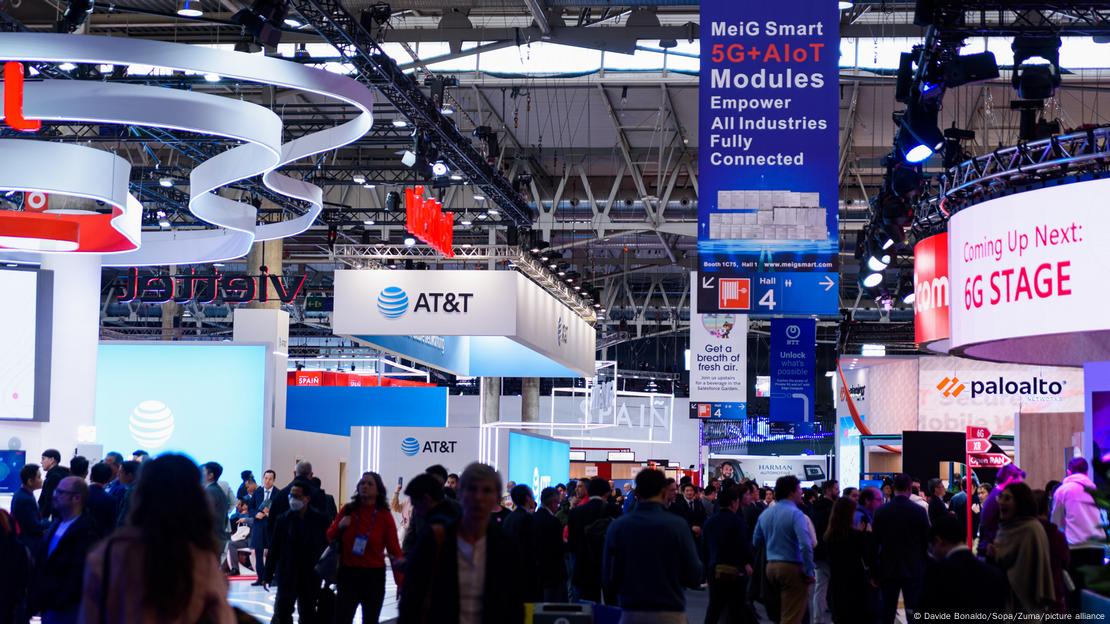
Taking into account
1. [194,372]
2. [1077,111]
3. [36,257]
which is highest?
[1077,111]

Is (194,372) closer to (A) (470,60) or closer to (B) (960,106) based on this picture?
(A) (470,60)

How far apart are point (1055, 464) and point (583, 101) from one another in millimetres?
8421

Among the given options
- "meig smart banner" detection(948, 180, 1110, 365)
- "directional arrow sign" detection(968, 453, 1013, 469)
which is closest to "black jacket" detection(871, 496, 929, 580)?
"meig smart banner" detection(948, 180, 1110, 365)

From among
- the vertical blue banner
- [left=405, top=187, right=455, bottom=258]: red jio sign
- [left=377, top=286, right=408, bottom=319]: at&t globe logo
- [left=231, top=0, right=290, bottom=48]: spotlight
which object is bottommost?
the vertical blue banner

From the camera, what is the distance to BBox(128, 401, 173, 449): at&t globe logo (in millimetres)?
20094

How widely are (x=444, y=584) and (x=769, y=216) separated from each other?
5.28 meters

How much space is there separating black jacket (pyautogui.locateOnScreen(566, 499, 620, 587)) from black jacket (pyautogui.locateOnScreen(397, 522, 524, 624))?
176 inches

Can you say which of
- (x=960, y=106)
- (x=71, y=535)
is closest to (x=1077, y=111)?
(x=960, y=106)

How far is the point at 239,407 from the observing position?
20.1 meters

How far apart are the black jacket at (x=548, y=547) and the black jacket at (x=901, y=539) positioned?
2.27 metres

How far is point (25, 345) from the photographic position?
53.2 feet

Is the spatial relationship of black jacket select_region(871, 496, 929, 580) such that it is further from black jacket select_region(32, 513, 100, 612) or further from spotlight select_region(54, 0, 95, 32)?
spotlight select_region(54, 0, 95, 32)

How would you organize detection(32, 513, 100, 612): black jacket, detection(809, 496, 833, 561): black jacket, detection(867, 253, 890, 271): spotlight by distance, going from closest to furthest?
detection(32, 513, 100, 612): black jacket, detection(809, 496, 833, 561): black jacket, detection(867, 253, 890, 271): spotlight

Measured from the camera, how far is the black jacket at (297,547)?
8164mm
